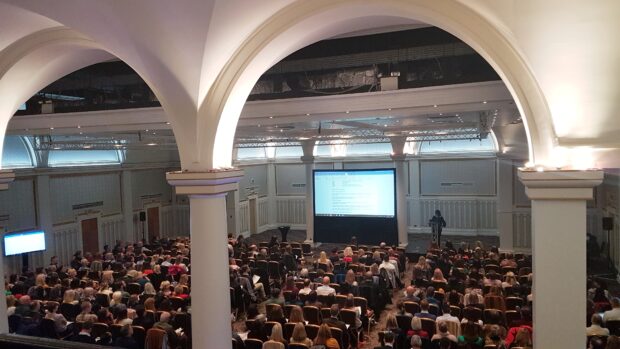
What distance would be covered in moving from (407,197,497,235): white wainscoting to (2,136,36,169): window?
56.3 ft

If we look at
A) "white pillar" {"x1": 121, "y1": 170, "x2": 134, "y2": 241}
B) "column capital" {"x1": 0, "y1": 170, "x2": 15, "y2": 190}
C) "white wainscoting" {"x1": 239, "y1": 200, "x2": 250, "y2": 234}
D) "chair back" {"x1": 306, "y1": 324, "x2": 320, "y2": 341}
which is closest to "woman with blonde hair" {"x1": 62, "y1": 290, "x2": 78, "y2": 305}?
"column capital" {"x1": 0, "y1": 170, "x2": 15, "y2": 190}

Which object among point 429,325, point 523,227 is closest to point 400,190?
point 523,227

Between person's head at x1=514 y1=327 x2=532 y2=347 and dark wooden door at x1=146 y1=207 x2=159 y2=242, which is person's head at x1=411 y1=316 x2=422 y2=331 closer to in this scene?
person's head at x1=514 y1=327 x2=532 y2=347

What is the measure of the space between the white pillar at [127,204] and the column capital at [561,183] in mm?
19265

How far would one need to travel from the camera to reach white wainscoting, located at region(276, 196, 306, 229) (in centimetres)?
2706

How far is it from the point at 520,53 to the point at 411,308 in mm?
6310

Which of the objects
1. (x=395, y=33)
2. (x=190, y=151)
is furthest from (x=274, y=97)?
(x=190, y=151)

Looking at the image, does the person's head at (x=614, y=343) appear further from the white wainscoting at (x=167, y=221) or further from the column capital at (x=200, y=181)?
the white wainscoting at (x=167, y=221)

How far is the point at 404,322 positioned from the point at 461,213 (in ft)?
51.8

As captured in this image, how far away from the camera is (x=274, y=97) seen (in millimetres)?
10266

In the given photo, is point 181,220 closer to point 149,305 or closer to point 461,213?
point 461,213

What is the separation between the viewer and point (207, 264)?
6.26 meters

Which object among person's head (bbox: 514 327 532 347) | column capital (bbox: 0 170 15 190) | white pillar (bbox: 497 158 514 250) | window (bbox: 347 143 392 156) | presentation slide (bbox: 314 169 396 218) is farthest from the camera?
window (bbox: 347 143 392 156)

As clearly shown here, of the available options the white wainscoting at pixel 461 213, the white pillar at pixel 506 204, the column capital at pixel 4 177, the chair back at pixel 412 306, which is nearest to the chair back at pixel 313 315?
the chair back at pixel 412 306
